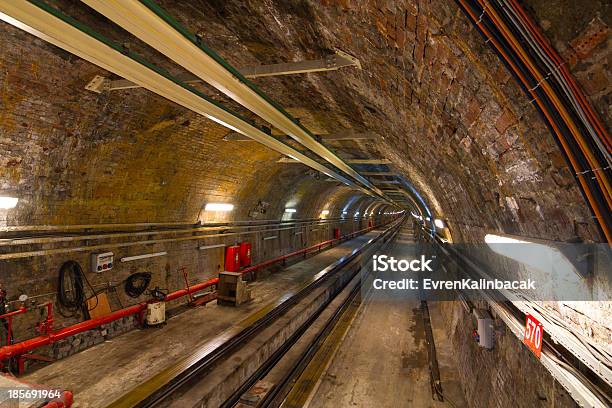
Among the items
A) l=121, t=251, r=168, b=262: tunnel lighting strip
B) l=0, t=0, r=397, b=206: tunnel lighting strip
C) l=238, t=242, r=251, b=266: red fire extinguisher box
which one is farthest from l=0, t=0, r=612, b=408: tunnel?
l=238, t=242, r=251, b=266: red fire extinguisher box

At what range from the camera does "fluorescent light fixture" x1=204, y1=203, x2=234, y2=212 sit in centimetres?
1067

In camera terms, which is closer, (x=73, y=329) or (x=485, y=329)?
(x=485, y=329)

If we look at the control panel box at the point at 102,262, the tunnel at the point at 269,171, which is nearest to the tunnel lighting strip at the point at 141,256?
the tunnel at the point at 269,171

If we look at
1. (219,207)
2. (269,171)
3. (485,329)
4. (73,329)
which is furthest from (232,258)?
(485,329)

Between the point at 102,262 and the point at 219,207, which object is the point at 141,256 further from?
the point at 219,207

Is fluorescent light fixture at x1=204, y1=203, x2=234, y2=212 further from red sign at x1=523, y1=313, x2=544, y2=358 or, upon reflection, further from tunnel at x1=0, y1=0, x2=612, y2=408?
red sign at x1=523, y1=313, x2=544, y2=358

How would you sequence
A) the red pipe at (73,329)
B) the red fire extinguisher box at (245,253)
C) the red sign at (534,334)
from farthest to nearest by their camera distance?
1. the red fire extinguisher box at (245,253)
2. the red pipe at (73,329)
3. the red sign at (534,334)

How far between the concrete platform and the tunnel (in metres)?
0.06

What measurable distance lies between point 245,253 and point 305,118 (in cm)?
678

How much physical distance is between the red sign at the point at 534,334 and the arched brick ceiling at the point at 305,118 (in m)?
0.81

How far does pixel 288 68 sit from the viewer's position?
4281 mm

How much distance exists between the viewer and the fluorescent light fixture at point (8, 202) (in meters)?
5.31

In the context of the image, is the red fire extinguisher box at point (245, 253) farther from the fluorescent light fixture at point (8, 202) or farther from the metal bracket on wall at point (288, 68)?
the metal bracket on wall at point (288, 68)

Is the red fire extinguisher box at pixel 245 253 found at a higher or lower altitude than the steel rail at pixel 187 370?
higher
